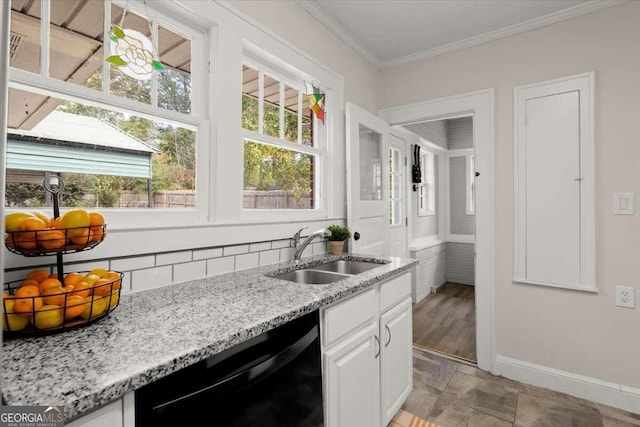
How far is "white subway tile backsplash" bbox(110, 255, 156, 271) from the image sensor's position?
121cm

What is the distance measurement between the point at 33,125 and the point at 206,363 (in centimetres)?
107

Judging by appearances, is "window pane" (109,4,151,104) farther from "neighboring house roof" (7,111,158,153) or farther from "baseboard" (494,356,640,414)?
"baseboard" (494,356,640,414)

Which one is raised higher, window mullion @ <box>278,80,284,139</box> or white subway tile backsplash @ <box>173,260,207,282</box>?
window mullion @ <box>278,80,284,139</box>

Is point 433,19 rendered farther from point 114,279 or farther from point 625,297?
point 114,279

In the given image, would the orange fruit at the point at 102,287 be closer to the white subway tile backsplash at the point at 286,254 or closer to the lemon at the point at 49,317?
the lemon at the point at 49,317

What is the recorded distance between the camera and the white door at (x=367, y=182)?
2.44 meters

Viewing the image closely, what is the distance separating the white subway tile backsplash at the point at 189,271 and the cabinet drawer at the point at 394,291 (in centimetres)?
91

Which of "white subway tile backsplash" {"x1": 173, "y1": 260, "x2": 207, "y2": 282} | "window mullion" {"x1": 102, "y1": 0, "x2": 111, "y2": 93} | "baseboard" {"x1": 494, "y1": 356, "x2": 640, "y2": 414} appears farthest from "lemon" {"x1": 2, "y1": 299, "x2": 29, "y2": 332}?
"baseboard" {"x1": 494, "y1": 356, "x2": 640, "y2": 414}

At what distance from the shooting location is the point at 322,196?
244cm

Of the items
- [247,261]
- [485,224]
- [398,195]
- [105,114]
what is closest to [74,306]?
[105,114]

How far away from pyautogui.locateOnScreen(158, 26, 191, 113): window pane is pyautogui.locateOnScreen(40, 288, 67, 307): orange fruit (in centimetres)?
96

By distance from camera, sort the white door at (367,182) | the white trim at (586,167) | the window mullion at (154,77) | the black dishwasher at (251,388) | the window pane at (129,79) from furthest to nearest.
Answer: the white door at (367,182), the white trim at (586,167), the window mullion at (154,77), the window pane at (129,79), the black dishwasher at (251,388)

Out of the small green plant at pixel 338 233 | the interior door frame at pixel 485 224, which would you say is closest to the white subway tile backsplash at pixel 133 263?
the small green plant at pixel 338 233

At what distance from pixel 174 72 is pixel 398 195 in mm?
2963
